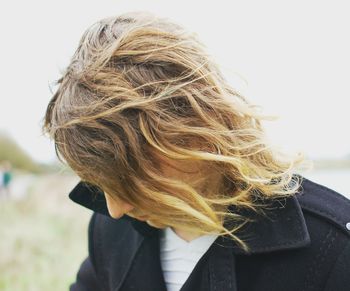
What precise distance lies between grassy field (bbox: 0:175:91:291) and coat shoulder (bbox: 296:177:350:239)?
3.50m

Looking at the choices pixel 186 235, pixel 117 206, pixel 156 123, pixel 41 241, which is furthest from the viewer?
pixel 41 241

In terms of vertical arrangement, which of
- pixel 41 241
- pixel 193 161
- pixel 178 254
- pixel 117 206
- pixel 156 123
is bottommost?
pixel 41 241

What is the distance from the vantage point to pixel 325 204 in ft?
5.36

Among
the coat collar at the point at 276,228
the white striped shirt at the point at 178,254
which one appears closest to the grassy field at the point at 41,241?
the white striped shirt at the point at 178,254

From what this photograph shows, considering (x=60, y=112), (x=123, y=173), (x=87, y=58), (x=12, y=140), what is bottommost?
(x=12, y=140)

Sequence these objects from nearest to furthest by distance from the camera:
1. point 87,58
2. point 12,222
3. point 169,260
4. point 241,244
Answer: point 87,58
point 241,244
point 169,260
point 12,222

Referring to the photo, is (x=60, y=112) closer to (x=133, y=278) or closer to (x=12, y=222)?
(x=133, y=278)

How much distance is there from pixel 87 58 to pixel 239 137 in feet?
1.56

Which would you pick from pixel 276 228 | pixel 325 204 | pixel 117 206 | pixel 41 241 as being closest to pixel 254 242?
pixel 276 228

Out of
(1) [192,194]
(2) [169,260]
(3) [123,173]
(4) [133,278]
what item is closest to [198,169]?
(1) [192,194]

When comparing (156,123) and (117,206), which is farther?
(117,206)

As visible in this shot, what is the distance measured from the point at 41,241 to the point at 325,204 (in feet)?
17.7

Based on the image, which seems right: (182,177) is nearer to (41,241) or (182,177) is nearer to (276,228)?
(276,228)

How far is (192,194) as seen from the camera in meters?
1.56
